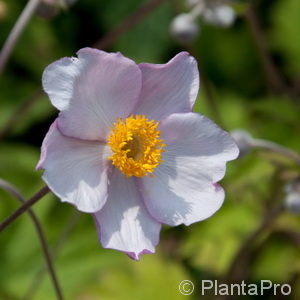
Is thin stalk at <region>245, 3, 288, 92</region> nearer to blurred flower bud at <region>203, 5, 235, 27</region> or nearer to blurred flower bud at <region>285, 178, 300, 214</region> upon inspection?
blurred flower bud at <region>203, 5, 235, 27</region>

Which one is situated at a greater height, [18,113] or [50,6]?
[50,6]

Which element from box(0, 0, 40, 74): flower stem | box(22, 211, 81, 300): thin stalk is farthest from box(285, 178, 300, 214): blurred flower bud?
box(0, 0, 40, 74): flower stem

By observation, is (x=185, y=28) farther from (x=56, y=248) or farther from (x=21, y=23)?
(x=56, y=248)

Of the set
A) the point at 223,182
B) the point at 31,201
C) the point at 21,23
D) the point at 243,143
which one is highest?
the point at 21,23

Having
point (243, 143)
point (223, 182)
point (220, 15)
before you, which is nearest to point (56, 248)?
point (223, 182)

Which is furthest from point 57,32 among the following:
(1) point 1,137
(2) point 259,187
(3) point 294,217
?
(3) point 294,217

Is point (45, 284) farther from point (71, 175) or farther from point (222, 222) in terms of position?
point (71, 175)

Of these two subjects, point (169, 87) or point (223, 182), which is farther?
point (223, 182)
